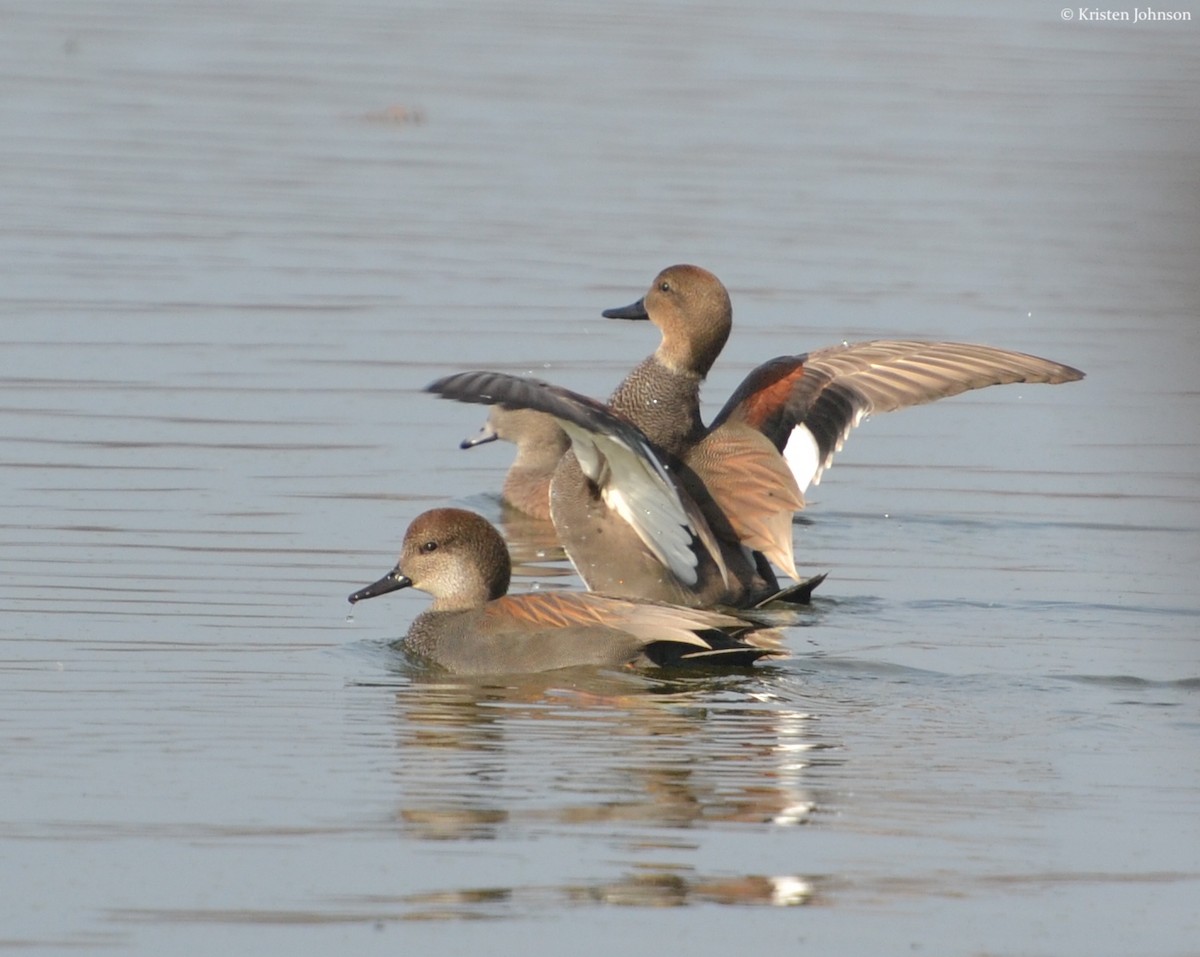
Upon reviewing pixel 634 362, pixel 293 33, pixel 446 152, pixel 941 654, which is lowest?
pixel 941 654

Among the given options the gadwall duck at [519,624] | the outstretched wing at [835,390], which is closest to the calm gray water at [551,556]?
the gadwall duck at [519,624]

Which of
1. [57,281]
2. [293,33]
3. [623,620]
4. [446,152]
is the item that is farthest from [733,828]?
[293,33]

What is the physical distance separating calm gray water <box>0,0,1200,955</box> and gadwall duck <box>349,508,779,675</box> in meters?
0.15

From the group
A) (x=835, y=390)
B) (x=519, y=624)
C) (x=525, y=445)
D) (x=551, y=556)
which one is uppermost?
(x=835, y=390)

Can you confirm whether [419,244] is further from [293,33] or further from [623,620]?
[293,33]

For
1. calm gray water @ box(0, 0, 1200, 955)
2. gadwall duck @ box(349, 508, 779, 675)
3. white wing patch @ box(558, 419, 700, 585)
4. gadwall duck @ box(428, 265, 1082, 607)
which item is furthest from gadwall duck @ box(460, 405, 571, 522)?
gadwall duck @ box(349, 508, 779, 675)

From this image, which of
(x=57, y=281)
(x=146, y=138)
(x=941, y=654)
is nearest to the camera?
(x=941, y=654)

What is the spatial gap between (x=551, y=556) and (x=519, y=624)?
2.41 m

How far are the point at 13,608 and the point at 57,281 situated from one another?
619 centimetres

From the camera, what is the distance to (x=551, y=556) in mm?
9266

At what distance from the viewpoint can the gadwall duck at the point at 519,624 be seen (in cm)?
670

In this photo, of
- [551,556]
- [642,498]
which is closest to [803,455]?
[642,498]

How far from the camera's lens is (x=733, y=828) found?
16.1 ft

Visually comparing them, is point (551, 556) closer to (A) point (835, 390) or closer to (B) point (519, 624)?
(A) point (835, 390)
